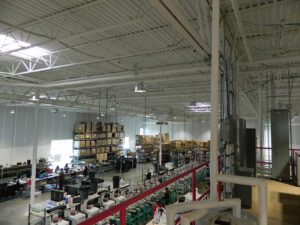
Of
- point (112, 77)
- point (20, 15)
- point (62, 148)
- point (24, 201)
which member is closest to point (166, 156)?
point (62, 148)

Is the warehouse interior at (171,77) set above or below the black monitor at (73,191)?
above

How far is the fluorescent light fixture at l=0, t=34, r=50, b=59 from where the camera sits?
18.3 feet

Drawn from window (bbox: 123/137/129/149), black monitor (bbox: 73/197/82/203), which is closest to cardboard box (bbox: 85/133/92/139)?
window (bbox: 123/137/129/149)

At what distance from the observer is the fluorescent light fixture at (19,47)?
5578mm

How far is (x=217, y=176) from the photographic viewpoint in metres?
2.08

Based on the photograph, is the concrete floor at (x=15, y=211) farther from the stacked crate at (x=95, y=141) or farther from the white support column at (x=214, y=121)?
the white support column at (x=214, y=121)

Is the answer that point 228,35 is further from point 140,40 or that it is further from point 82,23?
point 82,23

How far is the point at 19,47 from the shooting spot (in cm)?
590

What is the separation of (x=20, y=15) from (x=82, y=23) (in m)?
1.21

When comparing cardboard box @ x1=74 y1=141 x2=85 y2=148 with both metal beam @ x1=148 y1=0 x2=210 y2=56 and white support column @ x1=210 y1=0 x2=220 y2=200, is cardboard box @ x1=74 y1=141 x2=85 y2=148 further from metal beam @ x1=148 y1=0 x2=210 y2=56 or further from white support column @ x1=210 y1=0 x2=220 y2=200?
white support column @ x1=210 y1=0 x2=220 y2=200

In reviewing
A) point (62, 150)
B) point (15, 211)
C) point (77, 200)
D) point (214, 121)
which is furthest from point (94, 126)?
point (214, 121)

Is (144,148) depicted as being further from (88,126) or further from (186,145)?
(88,126)

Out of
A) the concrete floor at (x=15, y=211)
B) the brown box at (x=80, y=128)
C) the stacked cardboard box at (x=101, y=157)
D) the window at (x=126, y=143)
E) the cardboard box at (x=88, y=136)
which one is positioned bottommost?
the concrete floor at (x=15, y=211)

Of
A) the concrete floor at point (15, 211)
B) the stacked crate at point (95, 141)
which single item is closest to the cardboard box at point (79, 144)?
the stacked crate at point (95, 141)
